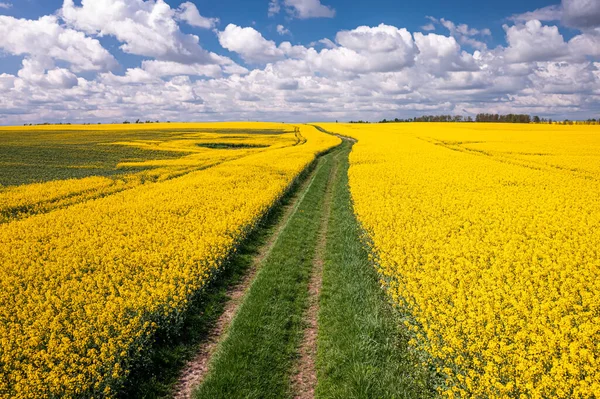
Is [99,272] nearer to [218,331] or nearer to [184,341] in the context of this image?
[184,341]

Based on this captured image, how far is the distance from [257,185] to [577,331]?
16194 mm

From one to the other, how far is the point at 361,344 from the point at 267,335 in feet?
6.19

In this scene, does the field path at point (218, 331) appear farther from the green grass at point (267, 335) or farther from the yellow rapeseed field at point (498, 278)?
the yellow rapeseed field at point (498, 278)

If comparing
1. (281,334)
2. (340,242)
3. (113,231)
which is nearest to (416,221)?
(340,242)

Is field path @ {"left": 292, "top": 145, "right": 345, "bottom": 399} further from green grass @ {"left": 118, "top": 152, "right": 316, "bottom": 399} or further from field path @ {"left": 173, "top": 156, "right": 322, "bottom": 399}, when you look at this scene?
green grass @ {"left": 118, "top": 152, "right": 316, "bottom": 399}

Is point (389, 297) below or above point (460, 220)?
below

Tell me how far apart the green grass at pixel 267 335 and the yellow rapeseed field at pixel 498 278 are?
7.23ft

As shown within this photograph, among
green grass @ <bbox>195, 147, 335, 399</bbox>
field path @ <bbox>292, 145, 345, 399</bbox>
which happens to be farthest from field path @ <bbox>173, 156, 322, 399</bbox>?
field path @ <bbox>292, 145, 345, 399</bbox>

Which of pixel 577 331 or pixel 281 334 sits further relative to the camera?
pixel 281 334

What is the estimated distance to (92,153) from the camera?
139ft

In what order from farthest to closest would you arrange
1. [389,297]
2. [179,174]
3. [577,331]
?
[179,174] < [389,297] < [577,331]

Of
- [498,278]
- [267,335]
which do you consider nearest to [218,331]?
[267,335]

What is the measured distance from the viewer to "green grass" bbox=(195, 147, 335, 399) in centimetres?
591

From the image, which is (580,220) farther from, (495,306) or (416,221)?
(495,306)
